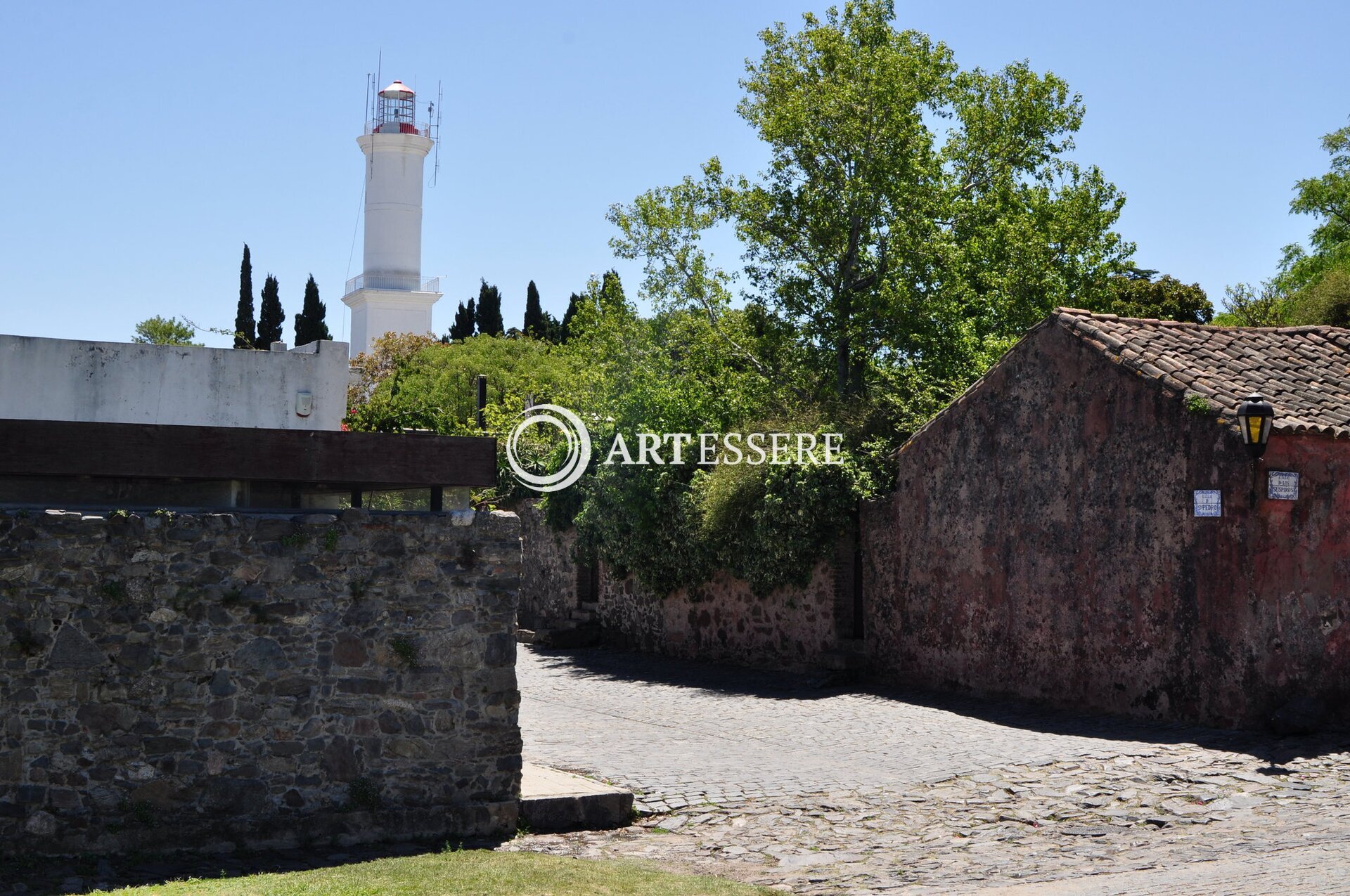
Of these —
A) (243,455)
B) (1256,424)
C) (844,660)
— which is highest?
(1256,424)

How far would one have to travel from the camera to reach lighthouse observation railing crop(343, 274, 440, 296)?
63062mm

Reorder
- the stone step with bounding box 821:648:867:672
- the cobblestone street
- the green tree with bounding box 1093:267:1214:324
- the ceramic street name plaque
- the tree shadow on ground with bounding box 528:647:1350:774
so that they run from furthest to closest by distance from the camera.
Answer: the green tree with bounding box 1093:267:1214:324, the stone step with bounding box 821:648:867:672, the ceramic street name plaque, the tree shadow on ground with bounding box 528:647:1350:774, the cobblestone street

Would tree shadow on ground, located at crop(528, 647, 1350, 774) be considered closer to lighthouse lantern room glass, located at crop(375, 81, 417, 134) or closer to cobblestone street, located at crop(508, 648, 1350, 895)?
cobblestone street, located at crop(508, 648, 1350, 895)

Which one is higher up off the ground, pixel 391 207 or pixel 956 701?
pixel 391 207

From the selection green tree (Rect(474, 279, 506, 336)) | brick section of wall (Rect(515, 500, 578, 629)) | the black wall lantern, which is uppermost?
green tree (Rect(474, 279, 506, 336))

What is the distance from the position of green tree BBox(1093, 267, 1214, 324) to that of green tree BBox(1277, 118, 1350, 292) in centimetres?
341

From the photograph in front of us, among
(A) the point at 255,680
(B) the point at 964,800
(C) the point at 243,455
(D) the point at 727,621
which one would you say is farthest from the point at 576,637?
(C) the point at 243,455

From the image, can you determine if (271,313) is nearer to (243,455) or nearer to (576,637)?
(576,637)

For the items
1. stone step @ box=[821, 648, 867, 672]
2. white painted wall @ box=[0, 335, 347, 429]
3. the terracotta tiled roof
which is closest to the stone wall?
the terracotta tiled roof

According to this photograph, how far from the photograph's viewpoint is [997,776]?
1049 cm

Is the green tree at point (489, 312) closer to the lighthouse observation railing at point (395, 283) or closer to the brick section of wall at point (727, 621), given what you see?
the lighthouse observation railing at point (395, 283)

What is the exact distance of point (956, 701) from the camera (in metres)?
15.3

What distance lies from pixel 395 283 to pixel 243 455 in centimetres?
5637

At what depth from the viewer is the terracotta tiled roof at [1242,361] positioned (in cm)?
1261
